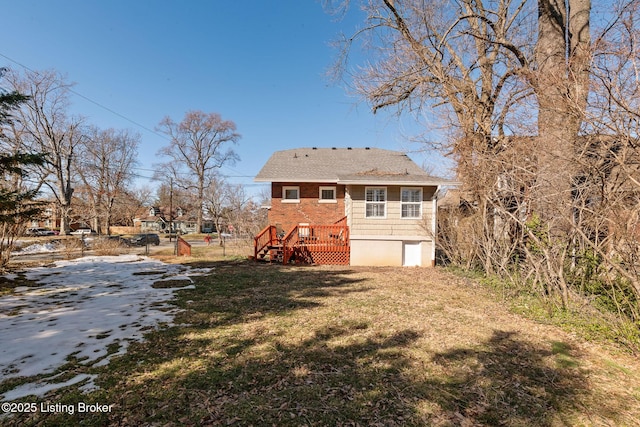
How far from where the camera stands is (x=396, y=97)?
11.0m

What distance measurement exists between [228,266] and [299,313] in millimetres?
6538

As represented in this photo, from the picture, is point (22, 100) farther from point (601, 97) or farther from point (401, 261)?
point (401, 261)

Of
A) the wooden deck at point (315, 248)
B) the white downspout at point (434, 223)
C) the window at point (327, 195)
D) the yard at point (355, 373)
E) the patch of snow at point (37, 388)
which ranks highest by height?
the window at point (327, 195)

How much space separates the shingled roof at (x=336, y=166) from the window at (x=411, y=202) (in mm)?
613

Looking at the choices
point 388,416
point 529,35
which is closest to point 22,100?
point 388,416

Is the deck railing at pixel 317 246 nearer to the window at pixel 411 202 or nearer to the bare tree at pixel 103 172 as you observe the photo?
the window at pixel 411 202

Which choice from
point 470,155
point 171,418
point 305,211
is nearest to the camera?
point 171,418

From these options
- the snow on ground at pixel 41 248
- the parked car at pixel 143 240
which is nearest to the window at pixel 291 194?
the parked car at pixel 143 240

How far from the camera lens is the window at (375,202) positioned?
1168 centimetres

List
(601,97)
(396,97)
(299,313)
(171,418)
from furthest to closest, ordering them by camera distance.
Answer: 1. (396,97)
2. (299,313)
3. (601,97)
4. (171,418)

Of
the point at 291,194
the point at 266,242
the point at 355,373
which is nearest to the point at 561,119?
the point at 355,373

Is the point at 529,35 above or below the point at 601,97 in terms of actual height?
above

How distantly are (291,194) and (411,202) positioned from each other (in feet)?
21.2

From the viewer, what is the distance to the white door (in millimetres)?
11664
